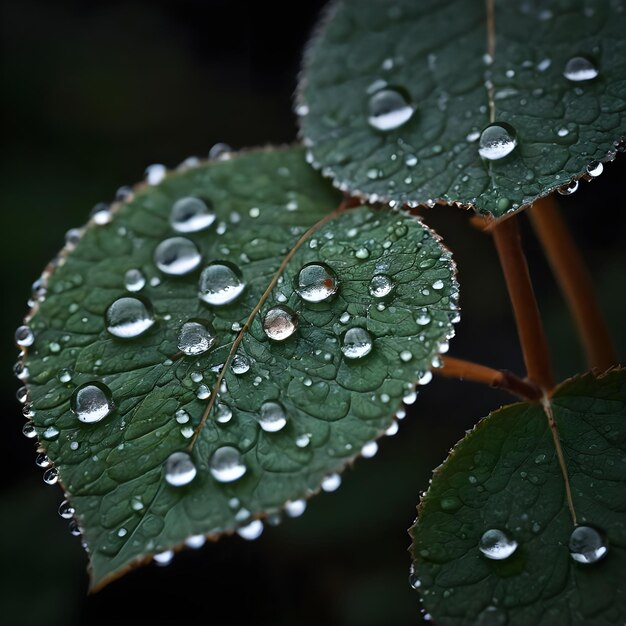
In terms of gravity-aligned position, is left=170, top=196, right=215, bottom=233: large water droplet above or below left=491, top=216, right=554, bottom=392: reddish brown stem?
above

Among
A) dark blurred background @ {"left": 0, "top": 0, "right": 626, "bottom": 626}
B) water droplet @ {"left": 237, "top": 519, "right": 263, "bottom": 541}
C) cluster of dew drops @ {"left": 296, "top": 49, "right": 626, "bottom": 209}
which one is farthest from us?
dark blurred background @ {"left": 0, "top": 0, "right": 626, "bottom": 626}

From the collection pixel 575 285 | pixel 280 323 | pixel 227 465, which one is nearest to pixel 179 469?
pixel 227 465

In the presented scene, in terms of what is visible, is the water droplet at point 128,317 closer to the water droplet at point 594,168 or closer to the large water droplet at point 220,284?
the large water droplet at point 220,284

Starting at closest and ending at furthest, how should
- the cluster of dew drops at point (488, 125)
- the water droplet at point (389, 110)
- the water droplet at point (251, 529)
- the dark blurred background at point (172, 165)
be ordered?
the water droplet at point (251, 529), the cluster of dew drops at point (488, 125), the water droplet at point (389, 110), the dark blurred background at point (172, 165)

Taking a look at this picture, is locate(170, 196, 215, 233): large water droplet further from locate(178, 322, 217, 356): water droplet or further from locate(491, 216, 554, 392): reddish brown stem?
locate(491, 216, 554, 392): reddish brown stem

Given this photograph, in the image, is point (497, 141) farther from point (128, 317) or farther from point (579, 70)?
point (128, 317)

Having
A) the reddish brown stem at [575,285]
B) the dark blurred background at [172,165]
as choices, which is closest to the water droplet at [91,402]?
the reddish brown stem at [575,285]

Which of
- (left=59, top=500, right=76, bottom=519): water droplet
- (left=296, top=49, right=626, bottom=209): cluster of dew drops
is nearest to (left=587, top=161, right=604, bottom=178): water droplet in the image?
(left=296, top=49, right=626, bottom=209): cluster of dew drops
